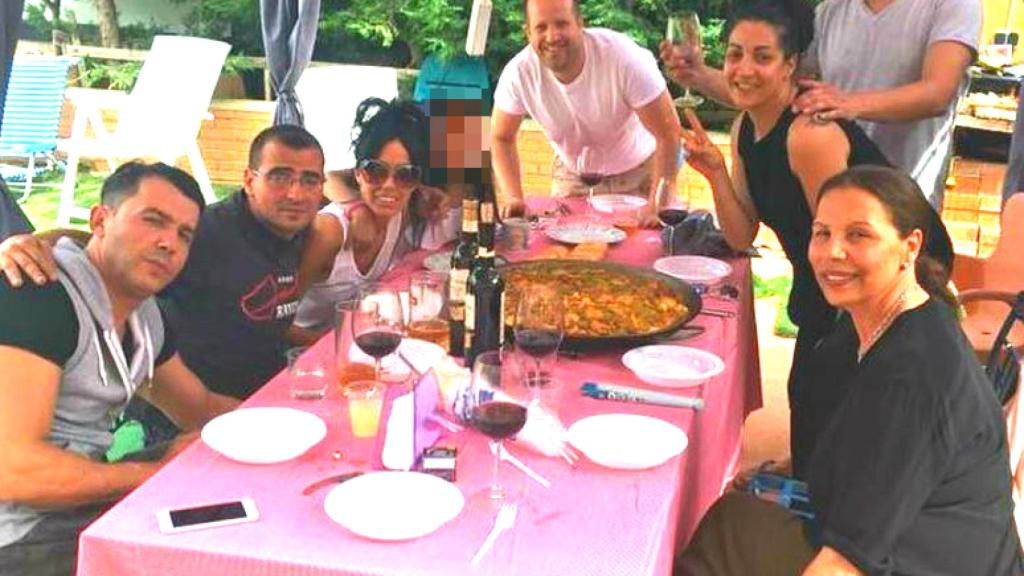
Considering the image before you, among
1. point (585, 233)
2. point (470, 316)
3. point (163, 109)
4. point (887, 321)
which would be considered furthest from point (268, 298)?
point (163, 109)

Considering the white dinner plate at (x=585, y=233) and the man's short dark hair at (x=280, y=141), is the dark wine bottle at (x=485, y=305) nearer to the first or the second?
the man's short dark hair at (x=280, y=141)

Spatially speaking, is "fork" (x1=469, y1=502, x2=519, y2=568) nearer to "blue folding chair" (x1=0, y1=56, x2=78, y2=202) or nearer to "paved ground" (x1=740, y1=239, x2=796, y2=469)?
"paved ground" (x1=740, y1=239, x2=796, y2=469)

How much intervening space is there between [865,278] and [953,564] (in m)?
0.52

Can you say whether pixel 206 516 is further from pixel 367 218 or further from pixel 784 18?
pixel 784 18

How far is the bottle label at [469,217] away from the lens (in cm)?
206

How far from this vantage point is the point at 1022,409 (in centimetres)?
206

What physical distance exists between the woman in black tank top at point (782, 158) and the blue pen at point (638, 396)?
18.1 inches

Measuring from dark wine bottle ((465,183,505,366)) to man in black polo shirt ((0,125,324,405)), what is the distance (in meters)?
0.70

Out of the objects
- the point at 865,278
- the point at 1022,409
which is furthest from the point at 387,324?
the point at 1022,409

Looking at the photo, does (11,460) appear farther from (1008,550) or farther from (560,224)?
(560,224)

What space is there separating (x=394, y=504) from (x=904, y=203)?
1.06m

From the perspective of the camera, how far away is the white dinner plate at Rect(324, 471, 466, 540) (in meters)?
1.46

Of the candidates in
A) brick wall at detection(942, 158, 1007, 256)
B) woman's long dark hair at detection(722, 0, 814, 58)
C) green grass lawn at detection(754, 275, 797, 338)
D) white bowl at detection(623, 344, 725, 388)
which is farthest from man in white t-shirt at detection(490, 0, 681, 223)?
brick wall at detection(942, 158, 1007, 256)

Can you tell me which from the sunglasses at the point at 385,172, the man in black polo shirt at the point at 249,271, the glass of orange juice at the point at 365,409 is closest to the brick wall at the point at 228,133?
the sunglasses at the point at 385,172
